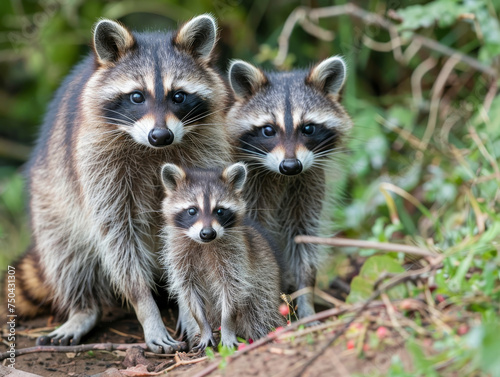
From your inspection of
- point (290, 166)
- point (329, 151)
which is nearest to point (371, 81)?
point (329, 151)

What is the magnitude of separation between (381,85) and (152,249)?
4.48 metres

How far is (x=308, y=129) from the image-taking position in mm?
4316

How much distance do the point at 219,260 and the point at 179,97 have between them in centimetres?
106

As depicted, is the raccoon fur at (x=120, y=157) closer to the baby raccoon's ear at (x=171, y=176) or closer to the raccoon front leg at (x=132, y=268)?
the raccoon front leg at (x=132, y=268)

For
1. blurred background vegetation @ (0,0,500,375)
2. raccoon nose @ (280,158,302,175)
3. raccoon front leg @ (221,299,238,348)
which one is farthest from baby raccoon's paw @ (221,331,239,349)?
blurred background vegetation @ (0,0,500,375)

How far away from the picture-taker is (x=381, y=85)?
7.82 metres

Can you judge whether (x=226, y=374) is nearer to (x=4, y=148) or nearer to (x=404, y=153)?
(x=404, y=153)

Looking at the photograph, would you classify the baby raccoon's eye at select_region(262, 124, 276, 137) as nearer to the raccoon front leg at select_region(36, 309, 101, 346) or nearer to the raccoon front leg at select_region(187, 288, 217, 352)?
the raccoon front leg at select_region(187, 288, 217, 352)

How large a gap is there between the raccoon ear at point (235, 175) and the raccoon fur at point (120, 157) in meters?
0.37

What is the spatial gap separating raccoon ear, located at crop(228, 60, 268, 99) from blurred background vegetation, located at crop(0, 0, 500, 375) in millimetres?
868

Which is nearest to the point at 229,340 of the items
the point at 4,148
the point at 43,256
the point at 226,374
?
the point at 226,374

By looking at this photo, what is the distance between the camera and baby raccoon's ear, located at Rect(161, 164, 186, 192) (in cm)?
374

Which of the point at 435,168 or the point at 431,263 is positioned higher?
the point at 431,263

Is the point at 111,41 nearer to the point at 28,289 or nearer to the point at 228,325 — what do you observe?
the point at 228,325
